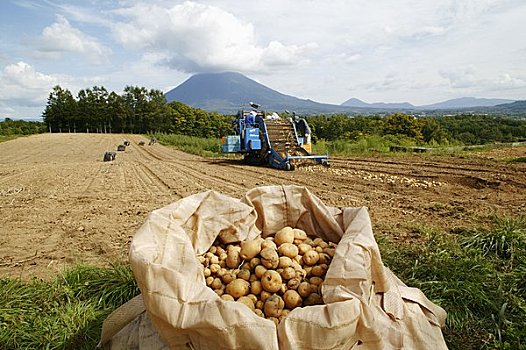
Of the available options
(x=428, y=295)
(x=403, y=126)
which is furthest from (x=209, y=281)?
(x=403, y=126)

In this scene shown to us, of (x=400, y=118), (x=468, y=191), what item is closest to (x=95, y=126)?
(x=400, y=118)

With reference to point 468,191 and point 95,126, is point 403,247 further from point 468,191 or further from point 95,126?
point 95,126

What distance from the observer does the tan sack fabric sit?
1641 millimetres

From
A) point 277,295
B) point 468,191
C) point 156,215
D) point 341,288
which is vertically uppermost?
point 156,215

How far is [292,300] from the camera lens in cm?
205

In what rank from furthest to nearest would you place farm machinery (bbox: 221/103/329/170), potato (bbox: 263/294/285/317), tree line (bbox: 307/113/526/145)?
tree line (bbox: 307/113/526/145) → farm machinery (bbox: 221/103/329/170) → potato (bbox: 263/294/285/317)

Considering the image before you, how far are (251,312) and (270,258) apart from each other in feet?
2.04

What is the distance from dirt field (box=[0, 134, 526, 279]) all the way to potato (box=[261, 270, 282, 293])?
2.45m

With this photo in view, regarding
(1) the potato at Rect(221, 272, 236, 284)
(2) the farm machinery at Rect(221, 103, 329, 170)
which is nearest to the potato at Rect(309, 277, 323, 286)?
(1) the potato at Rect(221, 272, 236, 284)

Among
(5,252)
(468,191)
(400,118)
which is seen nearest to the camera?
(5,252)

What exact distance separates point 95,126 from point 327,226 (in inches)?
2581

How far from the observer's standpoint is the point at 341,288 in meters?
1.83

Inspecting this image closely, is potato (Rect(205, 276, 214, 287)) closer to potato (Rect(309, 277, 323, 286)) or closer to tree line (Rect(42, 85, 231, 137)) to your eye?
potato (Rect(309, 277, 323, 286))

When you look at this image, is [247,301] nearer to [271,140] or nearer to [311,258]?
[311,258]
